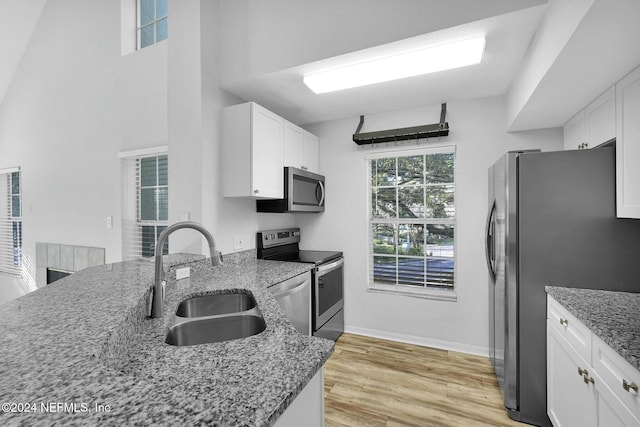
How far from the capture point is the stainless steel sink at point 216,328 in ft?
3.93

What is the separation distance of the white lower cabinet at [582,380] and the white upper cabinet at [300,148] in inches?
90.6

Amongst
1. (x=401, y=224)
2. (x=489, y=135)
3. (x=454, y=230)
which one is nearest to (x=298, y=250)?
(x=401, y=224)

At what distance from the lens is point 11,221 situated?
488 cm

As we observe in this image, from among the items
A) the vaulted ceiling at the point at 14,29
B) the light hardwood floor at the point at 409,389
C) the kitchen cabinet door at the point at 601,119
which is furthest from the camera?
the vaulted ceiling at the point at 14,29

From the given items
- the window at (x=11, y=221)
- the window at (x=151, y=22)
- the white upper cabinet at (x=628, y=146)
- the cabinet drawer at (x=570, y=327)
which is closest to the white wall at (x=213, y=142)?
the window at (x=151, y=22)

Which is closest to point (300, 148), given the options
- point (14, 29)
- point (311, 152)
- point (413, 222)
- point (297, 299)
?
point (311, 152)

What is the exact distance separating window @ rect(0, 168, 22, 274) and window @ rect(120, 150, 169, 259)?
263cm

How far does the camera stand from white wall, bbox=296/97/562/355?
9.32ft

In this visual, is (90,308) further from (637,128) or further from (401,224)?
(401,224)

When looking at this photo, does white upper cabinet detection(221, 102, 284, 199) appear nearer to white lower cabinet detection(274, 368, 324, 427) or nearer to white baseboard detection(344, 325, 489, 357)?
white lower cabinet detection(274, 368, 324, 427)

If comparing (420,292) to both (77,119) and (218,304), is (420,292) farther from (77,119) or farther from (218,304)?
(77,119)

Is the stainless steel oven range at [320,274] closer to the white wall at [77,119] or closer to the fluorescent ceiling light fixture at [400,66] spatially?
the fluorescent ceiling light fixture at [400,66]

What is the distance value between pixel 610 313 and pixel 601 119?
1194 mm

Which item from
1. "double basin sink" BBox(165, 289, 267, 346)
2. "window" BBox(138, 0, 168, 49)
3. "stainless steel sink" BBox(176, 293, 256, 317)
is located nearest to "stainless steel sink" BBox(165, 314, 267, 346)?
"double basin sink" BBox(165, 289, 267, 346)
